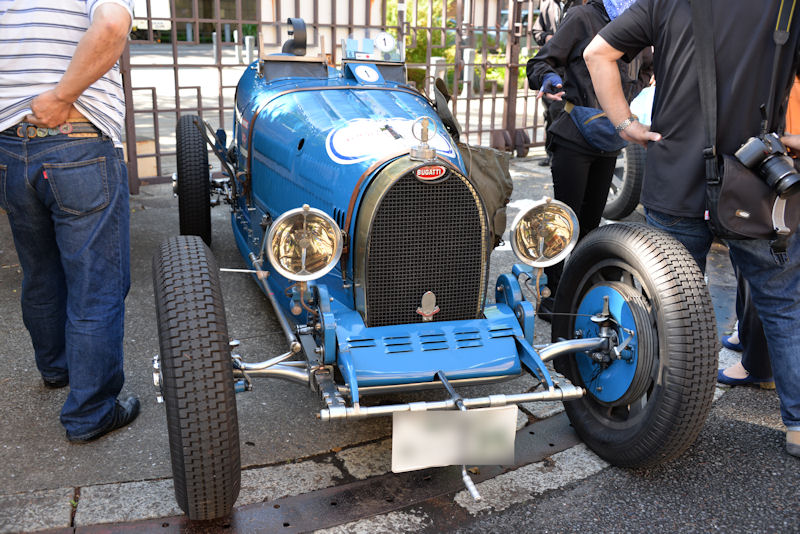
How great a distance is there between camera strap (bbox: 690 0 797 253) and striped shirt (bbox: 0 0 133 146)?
212cm

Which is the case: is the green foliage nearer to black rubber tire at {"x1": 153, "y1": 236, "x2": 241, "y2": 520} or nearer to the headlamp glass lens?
the headlamp glass lens

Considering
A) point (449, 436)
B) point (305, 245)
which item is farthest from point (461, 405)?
point (305, 245)

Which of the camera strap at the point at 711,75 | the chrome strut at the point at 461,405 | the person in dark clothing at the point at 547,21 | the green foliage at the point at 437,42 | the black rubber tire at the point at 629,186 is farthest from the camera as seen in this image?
the green foliage at the point at 437,42

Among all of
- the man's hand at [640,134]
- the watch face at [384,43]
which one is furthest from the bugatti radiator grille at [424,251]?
the watch face at [384,43]

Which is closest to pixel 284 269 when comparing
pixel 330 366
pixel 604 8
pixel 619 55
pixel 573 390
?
pixel 330 366

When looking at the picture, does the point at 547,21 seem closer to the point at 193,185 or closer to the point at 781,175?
the point at 193,185

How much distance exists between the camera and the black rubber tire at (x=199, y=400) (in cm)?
233

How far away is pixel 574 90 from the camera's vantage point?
161 inches

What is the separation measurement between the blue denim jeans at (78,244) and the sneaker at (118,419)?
0.08ft

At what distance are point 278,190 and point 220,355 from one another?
158 cm

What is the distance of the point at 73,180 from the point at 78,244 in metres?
0.25

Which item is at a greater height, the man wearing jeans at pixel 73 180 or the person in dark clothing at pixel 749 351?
the man wearing jeans at pixel 73 180

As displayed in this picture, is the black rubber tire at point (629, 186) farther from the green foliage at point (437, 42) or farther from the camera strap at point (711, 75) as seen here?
the camera strap at point (711, 75)

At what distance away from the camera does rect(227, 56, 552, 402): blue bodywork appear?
8.98 feet
